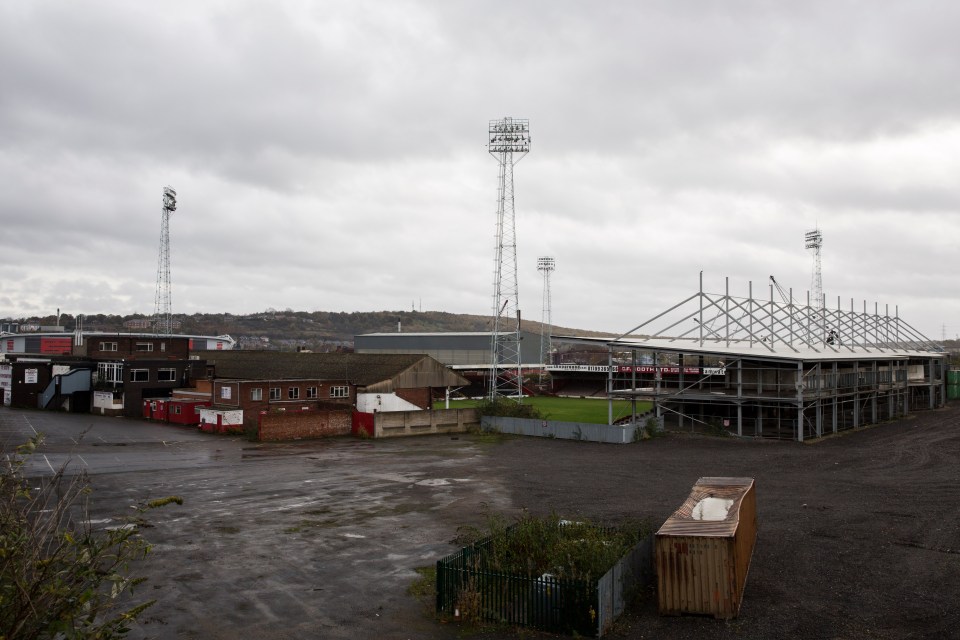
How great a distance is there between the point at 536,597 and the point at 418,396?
140 feet

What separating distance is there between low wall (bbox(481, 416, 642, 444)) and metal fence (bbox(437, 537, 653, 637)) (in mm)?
28523

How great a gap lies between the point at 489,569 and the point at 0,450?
10.6m

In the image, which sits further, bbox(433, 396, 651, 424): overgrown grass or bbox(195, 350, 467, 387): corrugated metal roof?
bbox(433, 396, 651, 424): overgrown grass

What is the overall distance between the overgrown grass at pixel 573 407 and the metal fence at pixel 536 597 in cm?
3907

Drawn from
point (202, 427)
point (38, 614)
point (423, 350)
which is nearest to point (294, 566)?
point (38, 614)

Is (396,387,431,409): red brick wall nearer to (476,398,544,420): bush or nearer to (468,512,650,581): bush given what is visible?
(476,398,544,420): bush

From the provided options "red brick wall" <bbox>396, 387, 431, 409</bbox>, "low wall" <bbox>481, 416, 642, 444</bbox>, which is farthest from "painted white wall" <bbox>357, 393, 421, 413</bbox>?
"low wall" <bbox>481, 416, 642, 444</bbox>

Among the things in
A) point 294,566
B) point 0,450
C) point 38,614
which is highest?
point 0,450

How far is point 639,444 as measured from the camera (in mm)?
44188

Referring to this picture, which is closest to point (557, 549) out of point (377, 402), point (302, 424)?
point (302, 424)

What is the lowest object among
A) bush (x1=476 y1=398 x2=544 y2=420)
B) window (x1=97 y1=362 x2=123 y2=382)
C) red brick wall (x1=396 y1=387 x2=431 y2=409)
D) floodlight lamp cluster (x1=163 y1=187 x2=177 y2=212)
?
bush (x1=476 y1=398 x2=544 y2=420)

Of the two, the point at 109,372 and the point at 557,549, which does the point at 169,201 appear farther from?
the point at 557,549

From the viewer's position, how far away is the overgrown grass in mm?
58906

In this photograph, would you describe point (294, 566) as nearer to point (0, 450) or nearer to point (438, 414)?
point (0, 450)
